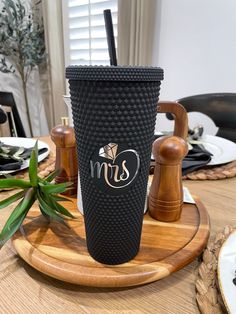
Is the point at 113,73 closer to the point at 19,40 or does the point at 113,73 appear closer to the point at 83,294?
the point at 83,294

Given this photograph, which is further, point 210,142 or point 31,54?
point 31,54

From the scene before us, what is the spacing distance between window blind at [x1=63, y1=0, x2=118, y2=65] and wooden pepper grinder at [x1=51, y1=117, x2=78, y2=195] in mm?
2044

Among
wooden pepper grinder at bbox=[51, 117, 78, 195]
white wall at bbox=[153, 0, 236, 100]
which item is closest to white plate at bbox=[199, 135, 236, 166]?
wooden pepper grinder at bbox=[51, 117, 78, 195]

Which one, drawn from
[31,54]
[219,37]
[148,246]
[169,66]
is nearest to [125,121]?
[148,246]

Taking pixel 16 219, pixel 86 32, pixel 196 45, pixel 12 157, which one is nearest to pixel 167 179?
pixel 16 219

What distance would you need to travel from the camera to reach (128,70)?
0.27m

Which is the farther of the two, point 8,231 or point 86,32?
point 86,32

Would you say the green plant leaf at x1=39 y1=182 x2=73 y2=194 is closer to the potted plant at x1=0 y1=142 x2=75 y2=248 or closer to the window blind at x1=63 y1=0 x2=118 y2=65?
the potted plant at x1=0 y1=142 x2=75 y2=248

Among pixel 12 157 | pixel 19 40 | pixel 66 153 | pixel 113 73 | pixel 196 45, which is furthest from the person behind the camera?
pixel 19 40

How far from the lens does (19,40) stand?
236cm

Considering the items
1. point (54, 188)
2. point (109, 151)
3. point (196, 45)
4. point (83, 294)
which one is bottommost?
point (83, 294)

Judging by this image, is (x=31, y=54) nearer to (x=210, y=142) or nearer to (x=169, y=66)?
(x=169, y=66)

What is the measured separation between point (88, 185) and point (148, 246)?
0.16 m

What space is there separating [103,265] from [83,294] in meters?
0.05
